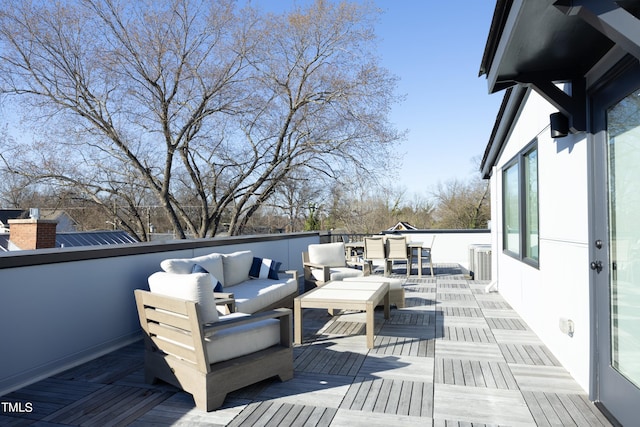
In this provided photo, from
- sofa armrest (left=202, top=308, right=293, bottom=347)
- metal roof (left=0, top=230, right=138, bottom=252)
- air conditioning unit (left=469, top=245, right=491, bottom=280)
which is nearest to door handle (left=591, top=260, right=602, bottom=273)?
sofa armrest (left=202, top=308, right=293, bottom=347)

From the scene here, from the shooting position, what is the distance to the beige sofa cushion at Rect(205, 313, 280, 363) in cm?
277

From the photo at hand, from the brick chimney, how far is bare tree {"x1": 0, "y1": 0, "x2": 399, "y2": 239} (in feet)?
8.34

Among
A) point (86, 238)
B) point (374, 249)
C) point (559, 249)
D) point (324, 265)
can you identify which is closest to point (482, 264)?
point (374, 249)

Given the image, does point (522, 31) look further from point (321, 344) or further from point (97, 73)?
point (97, 73)

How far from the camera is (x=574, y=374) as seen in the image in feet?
10.3

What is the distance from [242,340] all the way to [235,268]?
2.31 m

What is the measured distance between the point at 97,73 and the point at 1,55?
2.11 metres

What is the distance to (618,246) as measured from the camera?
8.25 feet

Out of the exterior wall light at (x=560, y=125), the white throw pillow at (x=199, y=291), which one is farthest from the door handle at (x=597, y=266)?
Answer: the white throw pillow at (x=199, y=291)

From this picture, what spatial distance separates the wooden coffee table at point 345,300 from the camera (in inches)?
156

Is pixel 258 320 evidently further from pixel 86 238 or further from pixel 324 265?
pixel 86 238

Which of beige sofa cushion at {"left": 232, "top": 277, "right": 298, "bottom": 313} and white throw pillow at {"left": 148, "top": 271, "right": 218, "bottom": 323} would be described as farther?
beige sofa cushion at {"left": 232, "top": 277, "right": 298, "bottom": 313}

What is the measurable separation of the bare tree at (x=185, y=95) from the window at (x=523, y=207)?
5.94 meters

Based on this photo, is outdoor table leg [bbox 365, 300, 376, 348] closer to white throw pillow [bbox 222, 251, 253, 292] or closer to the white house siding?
the white house siding
